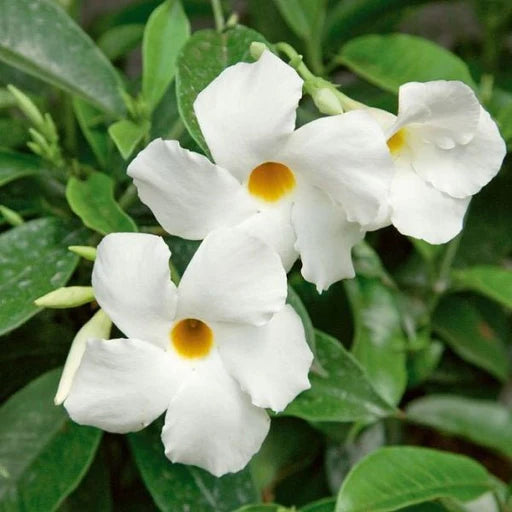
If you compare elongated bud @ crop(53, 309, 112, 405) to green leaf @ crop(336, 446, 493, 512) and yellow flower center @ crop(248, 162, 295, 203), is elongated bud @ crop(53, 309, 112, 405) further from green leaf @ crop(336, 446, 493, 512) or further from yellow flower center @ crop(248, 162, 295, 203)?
green leaf @ crop(336, 446, 493, 512)

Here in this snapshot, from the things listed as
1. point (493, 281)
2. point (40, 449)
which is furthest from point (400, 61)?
point (40, 449)

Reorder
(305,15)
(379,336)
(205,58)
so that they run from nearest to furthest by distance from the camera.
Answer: (205,58) → (379,336) → (305,15)

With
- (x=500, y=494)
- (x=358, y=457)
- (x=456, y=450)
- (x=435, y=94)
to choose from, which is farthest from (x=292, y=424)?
(x=435, y=94)

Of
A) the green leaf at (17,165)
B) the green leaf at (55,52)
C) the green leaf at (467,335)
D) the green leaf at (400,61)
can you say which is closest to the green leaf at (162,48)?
the green leaf at (55,52)

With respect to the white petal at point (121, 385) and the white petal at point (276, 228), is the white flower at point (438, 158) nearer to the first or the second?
the white petal at point (276, 228)

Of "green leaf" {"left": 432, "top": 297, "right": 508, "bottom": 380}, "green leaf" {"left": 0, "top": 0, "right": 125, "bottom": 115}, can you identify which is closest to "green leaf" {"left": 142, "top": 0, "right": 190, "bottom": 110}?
"green leaf" {"left": 0, "top": 0, "right": 125, "bottom": 115}

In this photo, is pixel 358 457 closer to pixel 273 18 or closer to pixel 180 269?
pixel 180 269

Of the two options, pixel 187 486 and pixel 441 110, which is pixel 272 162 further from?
pixel 187 486
